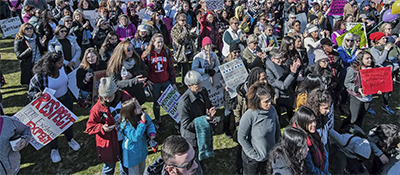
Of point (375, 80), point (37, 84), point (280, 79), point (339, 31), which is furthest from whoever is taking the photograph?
point (339, 31)

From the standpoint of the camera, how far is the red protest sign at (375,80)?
5285mm

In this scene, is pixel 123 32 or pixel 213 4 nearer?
pixel 123 32

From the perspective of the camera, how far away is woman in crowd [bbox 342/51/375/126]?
5352mm

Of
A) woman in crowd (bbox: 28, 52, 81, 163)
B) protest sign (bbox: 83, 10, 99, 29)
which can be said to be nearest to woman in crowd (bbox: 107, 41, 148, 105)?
woman in crowd (bbox: 28, 52, 81, 163)

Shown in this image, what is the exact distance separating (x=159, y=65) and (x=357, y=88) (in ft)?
12.7

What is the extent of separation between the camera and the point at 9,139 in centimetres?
333

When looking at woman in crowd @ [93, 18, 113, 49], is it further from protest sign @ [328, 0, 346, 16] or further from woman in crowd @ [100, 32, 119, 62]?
protest sign @ [328, 0, 346, 16]

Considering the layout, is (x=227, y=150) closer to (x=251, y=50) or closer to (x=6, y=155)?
(x=251, y=50)

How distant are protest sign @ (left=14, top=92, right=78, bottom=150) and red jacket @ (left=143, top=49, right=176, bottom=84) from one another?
1.69 meters

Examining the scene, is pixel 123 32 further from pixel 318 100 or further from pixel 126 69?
pixel 318 100

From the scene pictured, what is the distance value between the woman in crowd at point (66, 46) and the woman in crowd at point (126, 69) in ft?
6.75

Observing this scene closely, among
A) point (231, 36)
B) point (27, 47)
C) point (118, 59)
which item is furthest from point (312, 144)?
point (27, 47)

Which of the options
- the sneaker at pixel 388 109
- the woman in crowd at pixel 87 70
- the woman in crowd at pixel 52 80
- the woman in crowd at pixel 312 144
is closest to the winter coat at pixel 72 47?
the woman in crowd at pixel 87 70

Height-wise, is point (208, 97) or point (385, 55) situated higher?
point (385, 55)
